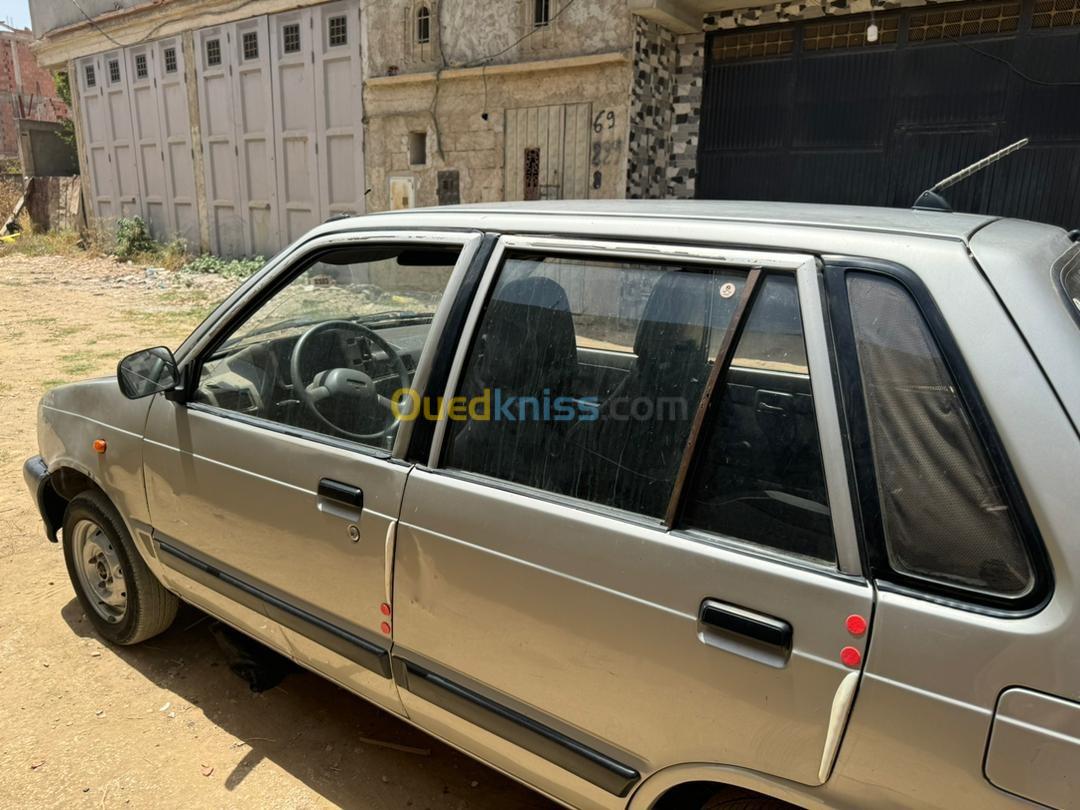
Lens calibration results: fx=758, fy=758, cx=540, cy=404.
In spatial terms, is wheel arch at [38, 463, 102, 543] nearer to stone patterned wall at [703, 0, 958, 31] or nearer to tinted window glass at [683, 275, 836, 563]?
tinted window glass at [683, 275, 836, 563]

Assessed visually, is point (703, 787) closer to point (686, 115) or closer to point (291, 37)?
point (686, 115)

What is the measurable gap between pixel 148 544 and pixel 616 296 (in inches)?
81.1

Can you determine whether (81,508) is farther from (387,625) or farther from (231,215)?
(231,215)

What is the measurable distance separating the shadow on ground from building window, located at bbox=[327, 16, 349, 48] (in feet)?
39.6

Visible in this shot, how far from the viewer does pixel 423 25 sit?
1149cm

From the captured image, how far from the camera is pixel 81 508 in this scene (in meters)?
3.11

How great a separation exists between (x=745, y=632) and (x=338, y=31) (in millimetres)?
13860

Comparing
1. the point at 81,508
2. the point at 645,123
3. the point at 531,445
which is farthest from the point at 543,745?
the point at 645,123

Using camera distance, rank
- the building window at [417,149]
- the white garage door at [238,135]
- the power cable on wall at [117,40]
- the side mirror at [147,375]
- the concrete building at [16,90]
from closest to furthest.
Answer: the side mirror at [147,375] → the building window at [417,149] → the white garage door at [238,135] → the power cable on wall at [117,40] → the concrete building at [16,90]

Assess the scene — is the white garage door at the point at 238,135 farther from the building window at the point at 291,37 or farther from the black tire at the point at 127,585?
the black tire at the point at 127,585

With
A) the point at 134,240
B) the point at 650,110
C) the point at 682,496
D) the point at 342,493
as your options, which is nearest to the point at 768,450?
the point at 682,496

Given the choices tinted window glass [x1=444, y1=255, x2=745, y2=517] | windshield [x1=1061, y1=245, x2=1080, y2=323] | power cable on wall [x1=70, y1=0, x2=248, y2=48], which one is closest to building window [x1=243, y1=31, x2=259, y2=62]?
power cable on wall [x1=70, y1=0, x2=248, y2=48]

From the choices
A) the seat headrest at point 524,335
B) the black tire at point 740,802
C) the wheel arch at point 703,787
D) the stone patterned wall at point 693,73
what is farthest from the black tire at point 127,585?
the stone patterned wall at point 693,73

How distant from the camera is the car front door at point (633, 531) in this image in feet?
4.65
